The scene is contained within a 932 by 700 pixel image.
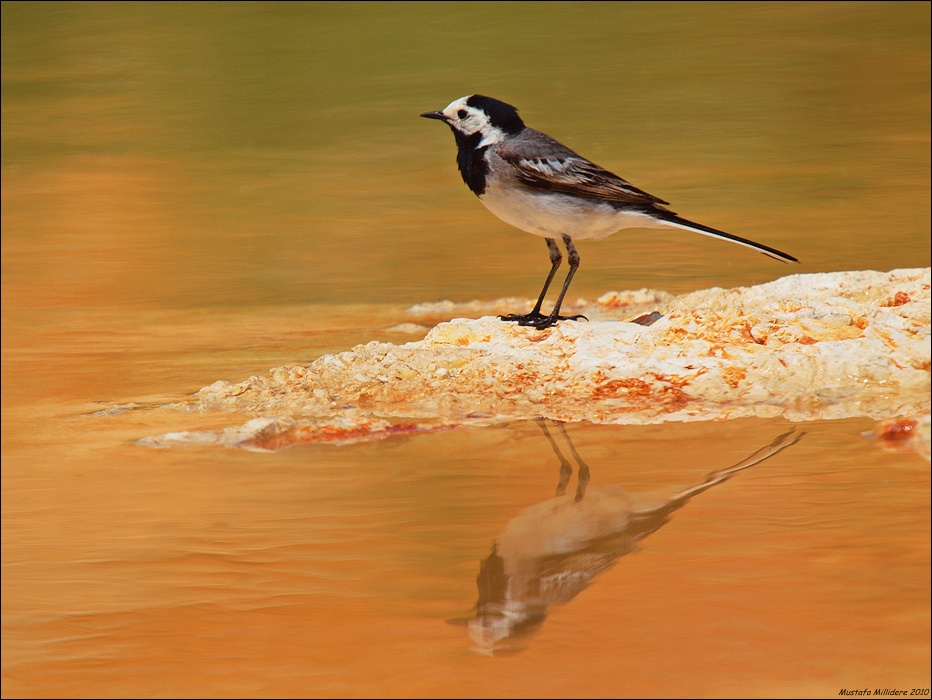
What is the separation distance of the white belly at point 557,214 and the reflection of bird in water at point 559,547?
1423 mm

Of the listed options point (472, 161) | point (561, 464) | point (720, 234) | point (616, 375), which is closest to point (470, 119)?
point (472, 161)

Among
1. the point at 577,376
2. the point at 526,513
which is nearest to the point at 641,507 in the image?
the point at 526,513

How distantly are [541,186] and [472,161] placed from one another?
348 mm

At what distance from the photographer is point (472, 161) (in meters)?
4.93

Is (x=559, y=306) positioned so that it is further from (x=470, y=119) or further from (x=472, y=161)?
(x=470, y=119)

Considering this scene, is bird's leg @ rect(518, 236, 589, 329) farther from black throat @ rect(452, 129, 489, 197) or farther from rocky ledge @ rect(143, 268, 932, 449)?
black throat @ rect(452, 129, 489, 197)

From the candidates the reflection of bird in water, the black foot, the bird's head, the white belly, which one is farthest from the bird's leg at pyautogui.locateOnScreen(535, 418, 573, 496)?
the bird's head

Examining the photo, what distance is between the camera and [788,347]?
4.56m

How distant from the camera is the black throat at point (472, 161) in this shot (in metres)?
4.87

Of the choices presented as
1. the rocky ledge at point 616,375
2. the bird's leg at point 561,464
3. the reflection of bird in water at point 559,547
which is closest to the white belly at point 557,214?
the rocky ledge at point 616,375

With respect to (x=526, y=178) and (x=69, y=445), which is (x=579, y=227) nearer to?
(x=526, y=178)

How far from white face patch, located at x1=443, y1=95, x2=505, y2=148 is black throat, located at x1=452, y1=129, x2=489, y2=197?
0.03 m

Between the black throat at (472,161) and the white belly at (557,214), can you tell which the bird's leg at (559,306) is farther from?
the black throat at (472,161)

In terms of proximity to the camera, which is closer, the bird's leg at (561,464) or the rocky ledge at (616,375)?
the bird's leg at (561,464)
